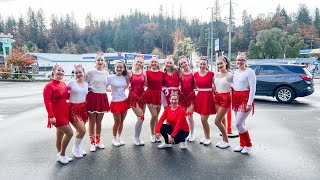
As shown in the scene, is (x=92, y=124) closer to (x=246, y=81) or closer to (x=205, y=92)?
(x=205, y=92)

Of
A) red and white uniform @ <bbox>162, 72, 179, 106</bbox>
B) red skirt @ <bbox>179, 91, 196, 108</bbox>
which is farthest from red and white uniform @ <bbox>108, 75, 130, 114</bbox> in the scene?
red skirt @ <bbox>179, 91, 196, 108</bbox>

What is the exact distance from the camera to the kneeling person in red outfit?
5.04m

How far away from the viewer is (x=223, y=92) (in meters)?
5.17

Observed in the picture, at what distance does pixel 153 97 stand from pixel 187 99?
2.30 ft

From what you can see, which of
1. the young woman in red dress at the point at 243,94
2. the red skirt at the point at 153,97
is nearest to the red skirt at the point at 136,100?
the red skirt at the point at 153,97

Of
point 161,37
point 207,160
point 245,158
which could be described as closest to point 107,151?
point 207,160

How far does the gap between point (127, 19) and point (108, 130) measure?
124m

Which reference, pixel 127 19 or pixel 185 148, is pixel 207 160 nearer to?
pixel 185 148

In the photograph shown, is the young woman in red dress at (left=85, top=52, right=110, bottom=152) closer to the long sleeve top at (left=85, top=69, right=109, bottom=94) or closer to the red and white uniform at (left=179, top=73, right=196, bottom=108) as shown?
the long sleeve top at (left=85, top=69, right=109, bottom=94)

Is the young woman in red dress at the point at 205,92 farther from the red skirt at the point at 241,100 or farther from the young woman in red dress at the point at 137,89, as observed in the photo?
the young woman in red dress at the point at 137,89

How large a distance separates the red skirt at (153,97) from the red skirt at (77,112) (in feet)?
4.31

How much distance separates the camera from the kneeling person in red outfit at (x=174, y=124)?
5043 mm

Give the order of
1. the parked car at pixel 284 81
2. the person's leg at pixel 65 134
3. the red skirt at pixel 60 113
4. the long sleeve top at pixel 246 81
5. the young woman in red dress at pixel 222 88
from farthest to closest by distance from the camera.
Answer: the parked car at pixel 284 81
the young woman in red dress at pixel 222 88
the long sleeve top at pixel 246 81
the person's leg at pixel 65 134
the red skirt at pixel 60 113

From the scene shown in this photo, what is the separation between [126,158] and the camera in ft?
15.9
